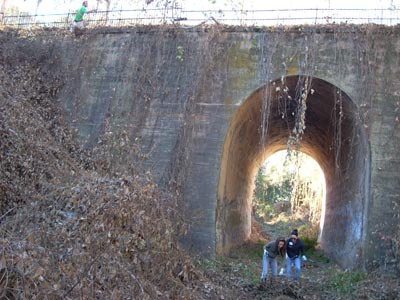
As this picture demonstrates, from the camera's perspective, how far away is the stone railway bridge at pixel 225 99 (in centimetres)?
1004

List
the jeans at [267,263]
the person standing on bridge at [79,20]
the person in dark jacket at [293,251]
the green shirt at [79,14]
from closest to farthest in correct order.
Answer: the jeans at [267,263]
the person in dark jacket at [293,251]
the person standing on bridge at [79,20]
the green shirt at [79,14]

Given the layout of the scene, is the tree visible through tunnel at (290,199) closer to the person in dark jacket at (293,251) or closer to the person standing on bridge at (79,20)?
the person in dark jacket at (293,251)

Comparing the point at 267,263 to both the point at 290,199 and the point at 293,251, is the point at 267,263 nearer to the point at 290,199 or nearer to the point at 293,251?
the point at 293,251

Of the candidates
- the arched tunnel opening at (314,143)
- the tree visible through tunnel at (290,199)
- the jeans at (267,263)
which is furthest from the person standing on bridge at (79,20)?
the jeans at (267,263)

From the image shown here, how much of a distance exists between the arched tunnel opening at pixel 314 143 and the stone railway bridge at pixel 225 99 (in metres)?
0.05

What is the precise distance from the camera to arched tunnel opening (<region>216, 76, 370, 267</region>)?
34.4ft

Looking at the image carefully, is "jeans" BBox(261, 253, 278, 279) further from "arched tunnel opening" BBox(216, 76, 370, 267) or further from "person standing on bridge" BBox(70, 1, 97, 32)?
"person standing on bridge" BBox(70, 1, 97, 32)

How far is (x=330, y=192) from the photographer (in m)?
16.5

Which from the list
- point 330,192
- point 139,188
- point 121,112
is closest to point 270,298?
point 139,188

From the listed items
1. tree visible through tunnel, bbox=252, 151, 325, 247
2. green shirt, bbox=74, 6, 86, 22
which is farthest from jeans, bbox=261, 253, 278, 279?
green shirt, bbox=74, 6, 86, 22

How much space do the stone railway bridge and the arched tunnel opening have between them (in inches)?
2.0

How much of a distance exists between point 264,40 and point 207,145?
294 cm

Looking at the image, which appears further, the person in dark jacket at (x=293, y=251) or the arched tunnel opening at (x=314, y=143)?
the arched tunnel opening at (x=314, y=143)

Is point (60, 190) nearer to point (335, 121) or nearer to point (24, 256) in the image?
point (24, 256)
